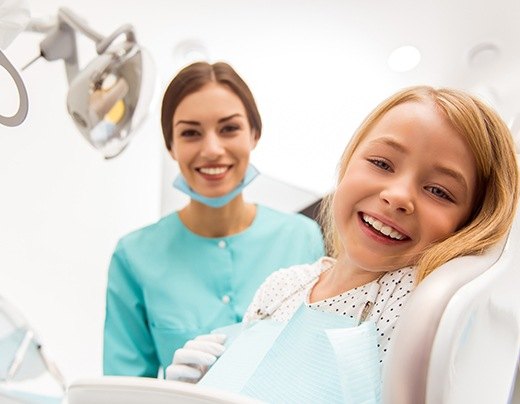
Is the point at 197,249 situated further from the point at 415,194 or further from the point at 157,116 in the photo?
the point at 415,194

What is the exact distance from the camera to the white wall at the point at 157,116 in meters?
1.56

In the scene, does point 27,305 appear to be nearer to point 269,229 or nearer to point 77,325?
point 77,325

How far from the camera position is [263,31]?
1.92 metres

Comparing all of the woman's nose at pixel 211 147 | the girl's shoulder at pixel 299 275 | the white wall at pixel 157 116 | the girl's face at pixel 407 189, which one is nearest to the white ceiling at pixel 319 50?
the white wall at pixel 157 116

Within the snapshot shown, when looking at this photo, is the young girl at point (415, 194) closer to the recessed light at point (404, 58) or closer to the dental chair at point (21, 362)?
the dental chair at point (21, 362)

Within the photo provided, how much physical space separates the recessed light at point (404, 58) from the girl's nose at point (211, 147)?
25.8 inches

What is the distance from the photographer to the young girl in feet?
2.81

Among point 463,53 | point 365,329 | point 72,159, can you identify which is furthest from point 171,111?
point 365,329

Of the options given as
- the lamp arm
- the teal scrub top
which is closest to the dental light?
the lamp arm

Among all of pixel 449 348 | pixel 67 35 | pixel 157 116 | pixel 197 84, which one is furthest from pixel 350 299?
pixel 157 116

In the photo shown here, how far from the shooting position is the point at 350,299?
3.00ft

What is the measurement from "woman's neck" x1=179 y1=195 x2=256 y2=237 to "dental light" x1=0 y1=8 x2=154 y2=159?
579 millimetres

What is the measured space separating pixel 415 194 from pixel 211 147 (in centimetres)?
76

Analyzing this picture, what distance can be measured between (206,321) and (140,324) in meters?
0.18
